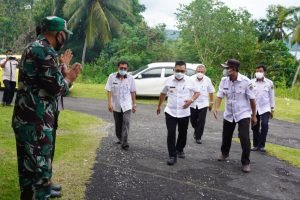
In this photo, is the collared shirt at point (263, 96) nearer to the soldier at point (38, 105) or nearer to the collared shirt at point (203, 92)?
the collared shirt at point (203, 92)

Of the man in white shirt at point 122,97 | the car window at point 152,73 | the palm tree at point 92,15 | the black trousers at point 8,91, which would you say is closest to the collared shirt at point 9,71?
the black trousers at point 8,91

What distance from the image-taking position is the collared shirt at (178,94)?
755 centimetres

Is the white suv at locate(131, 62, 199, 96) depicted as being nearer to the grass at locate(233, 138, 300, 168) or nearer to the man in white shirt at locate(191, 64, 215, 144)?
the man in white shirt at locate(191, 64, 215, 144)

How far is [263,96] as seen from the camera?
9242mm

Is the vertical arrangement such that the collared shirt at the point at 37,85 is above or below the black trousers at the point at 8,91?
above

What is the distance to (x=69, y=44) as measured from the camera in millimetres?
34938

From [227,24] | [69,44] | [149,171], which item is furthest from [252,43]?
[149,171]

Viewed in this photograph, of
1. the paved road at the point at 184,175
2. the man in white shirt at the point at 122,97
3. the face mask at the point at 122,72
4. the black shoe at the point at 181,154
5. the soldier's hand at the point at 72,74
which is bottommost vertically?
the paved road at the point at 184,175

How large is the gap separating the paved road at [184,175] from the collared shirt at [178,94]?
0.88m

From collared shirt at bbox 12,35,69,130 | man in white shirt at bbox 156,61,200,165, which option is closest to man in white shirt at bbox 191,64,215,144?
man in white shirt at bbox 156,61,200,165

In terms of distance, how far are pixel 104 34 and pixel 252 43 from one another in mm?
11805

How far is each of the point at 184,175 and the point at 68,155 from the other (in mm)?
2105

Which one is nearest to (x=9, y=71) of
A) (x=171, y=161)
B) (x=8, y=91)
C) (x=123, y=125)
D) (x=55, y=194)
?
(x=8, y=91)

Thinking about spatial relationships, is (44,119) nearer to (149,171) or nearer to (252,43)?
(149,171)
